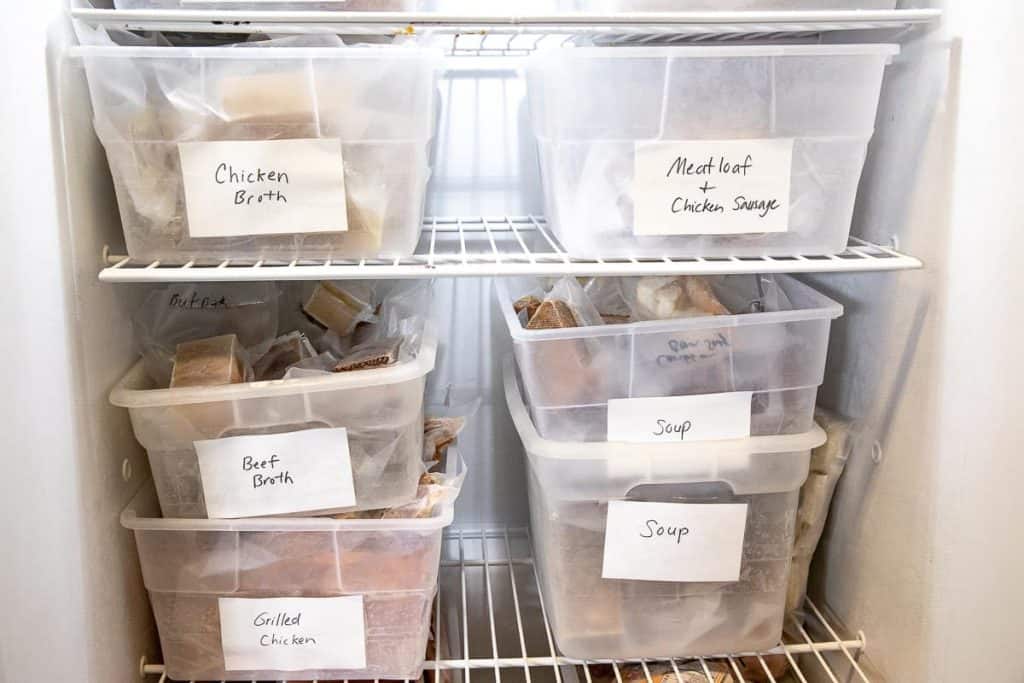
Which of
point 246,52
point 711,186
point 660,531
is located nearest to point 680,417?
point 660,531

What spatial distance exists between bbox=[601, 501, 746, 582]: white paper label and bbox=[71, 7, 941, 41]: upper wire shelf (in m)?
0.50

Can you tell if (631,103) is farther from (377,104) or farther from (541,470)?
(541,470)

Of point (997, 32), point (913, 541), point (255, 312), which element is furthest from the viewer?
point (255, 312)

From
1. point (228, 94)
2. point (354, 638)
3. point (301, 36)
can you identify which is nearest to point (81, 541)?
point (354, 638)

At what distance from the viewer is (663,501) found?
37.1 inches

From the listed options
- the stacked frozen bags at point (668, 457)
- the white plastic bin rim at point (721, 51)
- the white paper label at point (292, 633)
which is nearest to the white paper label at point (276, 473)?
the white paper label at point (292, 633)

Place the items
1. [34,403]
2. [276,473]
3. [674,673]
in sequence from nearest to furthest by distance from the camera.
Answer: [34,403] < [276,473] < [674,673]

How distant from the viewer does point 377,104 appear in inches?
32.3

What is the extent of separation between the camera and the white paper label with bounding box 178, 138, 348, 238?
81cm

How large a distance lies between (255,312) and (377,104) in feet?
1.29

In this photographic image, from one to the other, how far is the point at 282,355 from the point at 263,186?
0.90ft

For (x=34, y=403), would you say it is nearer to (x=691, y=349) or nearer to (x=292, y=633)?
(x=292, y=633)

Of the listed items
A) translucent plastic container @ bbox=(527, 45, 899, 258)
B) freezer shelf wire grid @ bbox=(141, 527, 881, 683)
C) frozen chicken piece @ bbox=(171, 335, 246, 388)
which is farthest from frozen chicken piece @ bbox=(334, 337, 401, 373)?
freezer shelf wire grid @ bbox=(141, 527, 881, 683)

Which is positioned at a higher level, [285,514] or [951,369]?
[951,369]
